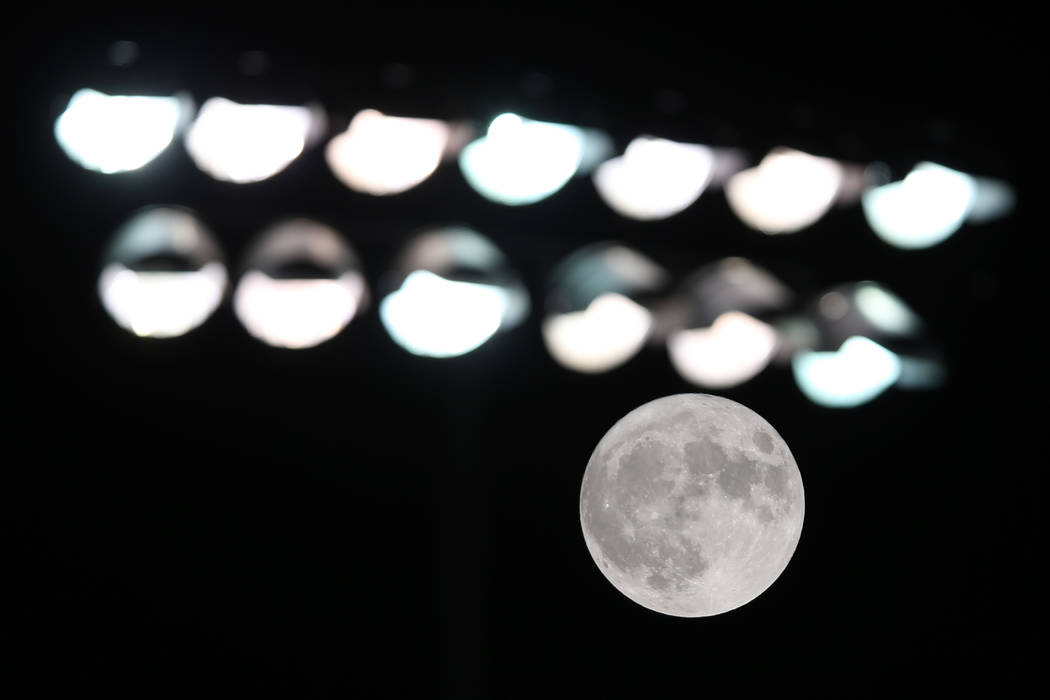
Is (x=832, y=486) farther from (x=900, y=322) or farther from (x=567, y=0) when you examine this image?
(x=567, y=0)

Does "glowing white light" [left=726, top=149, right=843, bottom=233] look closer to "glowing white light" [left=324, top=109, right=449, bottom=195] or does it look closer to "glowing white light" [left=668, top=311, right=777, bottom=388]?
"glowing white light" [left=668, top=311, right=777, bottom=388]

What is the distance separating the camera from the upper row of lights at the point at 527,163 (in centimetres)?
468

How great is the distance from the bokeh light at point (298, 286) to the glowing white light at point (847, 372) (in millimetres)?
2237

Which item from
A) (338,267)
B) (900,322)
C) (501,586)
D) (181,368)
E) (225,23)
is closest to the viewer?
(225,23)

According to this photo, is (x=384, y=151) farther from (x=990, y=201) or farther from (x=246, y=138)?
(x=990, y=201)

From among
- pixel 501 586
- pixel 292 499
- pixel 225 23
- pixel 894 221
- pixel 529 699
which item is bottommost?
pixel 529 699

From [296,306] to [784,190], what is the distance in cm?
232

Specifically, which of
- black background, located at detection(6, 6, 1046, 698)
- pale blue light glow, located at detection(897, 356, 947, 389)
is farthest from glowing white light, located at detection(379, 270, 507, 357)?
pale blue light glow, located at detection(897, 356, 947, 389)

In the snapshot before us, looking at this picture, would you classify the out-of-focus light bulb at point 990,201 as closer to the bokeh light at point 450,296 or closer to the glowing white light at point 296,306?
the bokeh light at point 450,296

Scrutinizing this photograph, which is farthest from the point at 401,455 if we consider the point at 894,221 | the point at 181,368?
the point at 894,221

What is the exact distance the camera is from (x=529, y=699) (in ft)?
19.7

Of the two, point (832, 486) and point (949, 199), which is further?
point (832, 486)

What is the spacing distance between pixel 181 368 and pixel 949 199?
12.2 ft

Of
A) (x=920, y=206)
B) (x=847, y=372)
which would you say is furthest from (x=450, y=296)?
(x=920, y=206)
